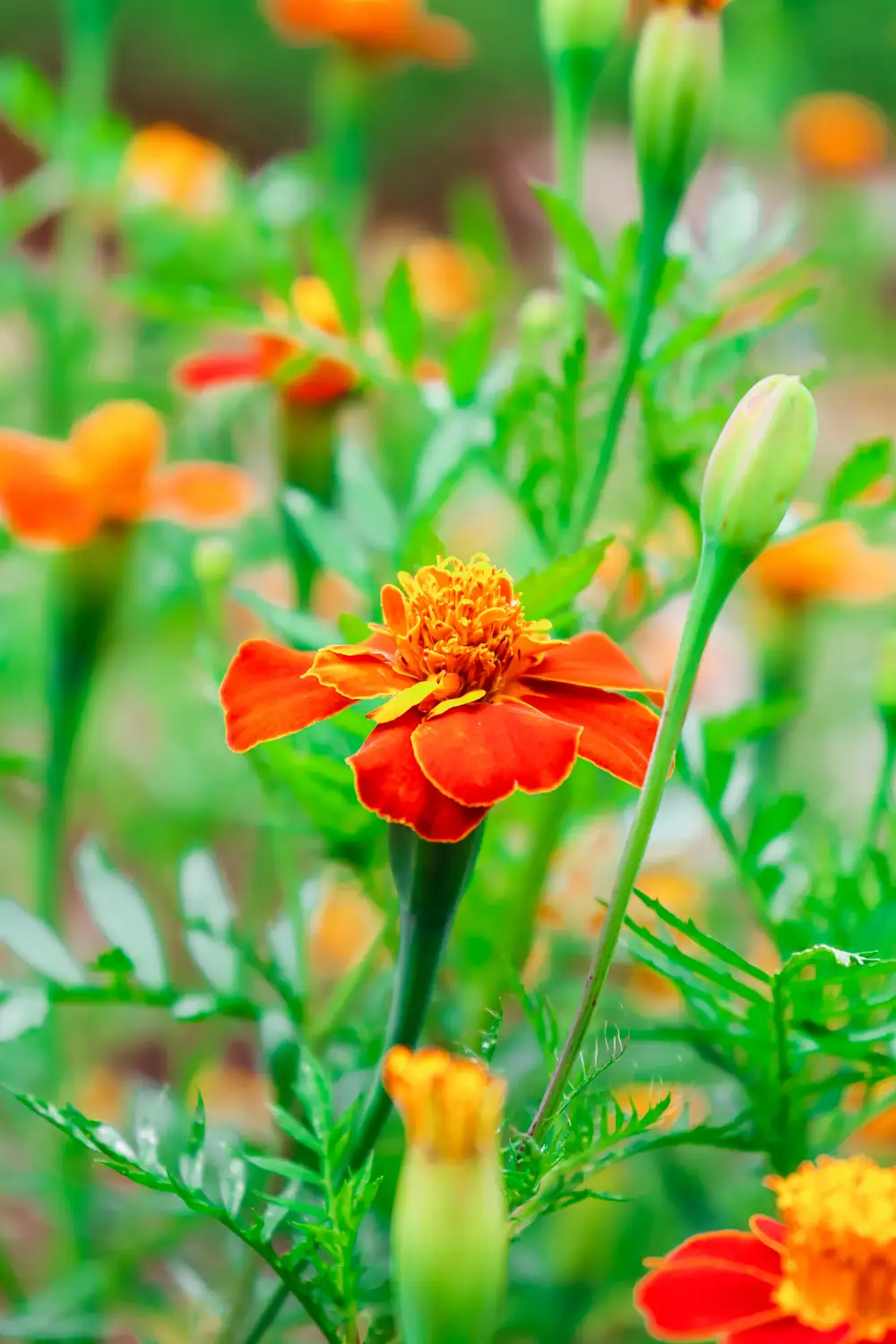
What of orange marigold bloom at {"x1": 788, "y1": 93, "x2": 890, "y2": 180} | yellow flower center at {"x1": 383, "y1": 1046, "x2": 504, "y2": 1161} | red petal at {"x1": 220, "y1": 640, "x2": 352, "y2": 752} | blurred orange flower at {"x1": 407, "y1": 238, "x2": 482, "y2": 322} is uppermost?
orange marigold bloom at {"x1": 788, "y1": 93, "x2": 890, "y2": 180}

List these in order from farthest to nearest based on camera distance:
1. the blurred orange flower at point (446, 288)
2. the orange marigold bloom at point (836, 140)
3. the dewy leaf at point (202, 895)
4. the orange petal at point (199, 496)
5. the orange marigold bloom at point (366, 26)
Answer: the orange marigold bloom at point (836, 140) < the blurred orange flower at point (446, 288) < the orange marigold bloom at point (366, 26) < the orange petal at point (199, 496) < the dewy leaf at point (202, 895)

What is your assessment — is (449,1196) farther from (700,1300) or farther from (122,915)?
(122,915)

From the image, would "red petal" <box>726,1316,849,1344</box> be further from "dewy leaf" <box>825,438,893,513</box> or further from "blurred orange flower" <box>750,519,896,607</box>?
"blurred orange flower" <box>750,519,896,607</box>

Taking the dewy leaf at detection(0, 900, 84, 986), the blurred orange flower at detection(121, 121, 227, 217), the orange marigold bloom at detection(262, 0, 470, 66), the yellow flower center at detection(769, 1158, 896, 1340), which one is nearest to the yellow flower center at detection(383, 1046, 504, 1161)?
the yellow flower center at detection(769, 1158, 896, 1340)

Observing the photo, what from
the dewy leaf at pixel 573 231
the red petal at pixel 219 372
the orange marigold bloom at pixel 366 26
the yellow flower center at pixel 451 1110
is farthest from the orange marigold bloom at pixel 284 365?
the orange marigold bloom at pixel 366 26

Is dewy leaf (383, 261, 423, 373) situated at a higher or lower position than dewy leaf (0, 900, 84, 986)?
higher

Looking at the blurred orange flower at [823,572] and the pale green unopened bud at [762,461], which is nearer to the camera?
the pale green unopened bud at [762,461]

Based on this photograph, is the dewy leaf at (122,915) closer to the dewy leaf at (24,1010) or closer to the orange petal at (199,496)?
the dewy leaf at (24,1010)
